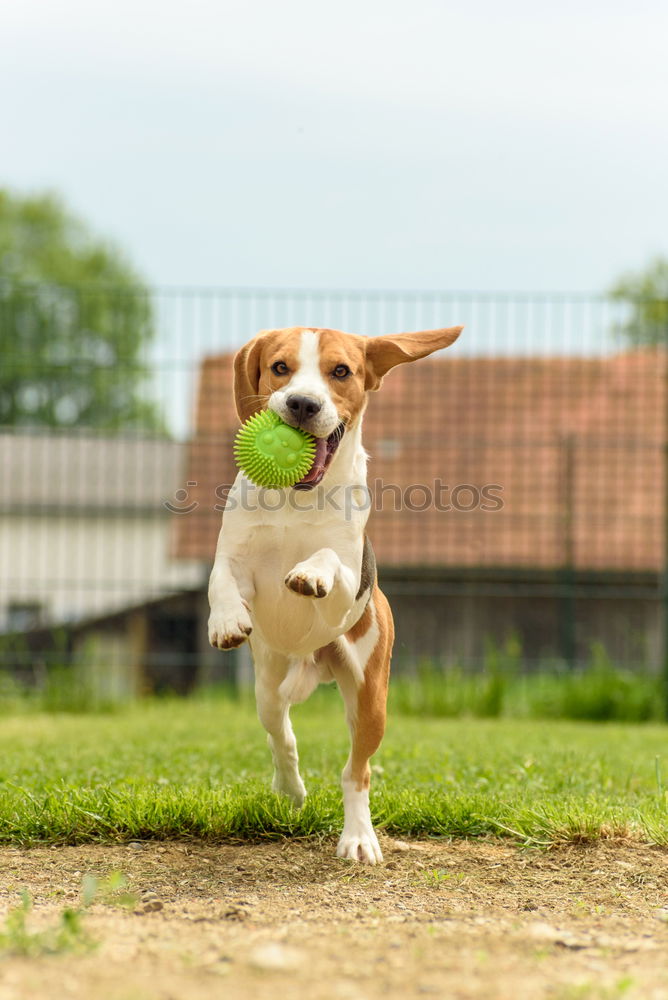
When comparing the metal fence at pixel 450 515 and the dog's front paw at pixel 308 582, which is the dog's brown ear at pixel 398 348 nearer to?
the dog's front paw at pixel 308 582

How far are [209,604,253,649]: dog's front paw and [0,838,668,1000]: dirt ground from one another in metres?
0.84

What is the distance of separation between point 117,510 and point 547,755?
9374 millimetres

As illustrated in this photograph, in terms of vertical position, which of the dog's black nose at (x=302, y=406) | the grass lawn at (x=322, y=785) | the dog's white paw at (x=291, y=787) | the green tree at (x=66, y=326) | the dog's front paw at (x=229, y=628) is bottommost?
the grass lawn at (x=322, y=785)

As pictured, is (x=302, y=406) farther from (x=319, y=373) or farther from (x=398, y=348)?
(x=398, y=348)

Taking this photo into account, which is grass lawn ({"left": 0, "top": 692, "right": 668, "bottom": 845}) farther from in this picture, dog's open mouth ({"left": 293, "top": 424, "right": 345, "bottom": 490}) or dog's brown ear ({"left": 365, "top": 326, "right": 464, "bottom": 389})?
dog's brown ear ({"left": 365, "top": 326, "right": 464, "bottom": 389})

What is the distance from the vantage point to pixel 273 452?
433cm

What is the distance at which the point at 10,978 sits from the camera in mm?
2666

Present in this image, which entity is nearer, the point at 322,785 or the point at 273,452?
the point at 273,452

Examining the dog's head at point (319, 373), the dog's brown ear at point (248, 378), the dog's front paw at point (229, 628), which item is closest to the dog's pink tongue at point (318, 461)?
the dog's head at point (319, 373)

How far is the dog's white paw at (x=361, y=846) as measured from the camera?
4.45 meters

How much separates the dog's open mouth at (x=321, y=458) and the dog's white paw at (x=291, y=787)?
4.43 feet

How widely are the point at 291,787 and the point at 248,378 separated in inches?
70.4

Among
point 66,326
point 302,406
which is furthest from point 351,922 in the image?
Answer: point 66,326

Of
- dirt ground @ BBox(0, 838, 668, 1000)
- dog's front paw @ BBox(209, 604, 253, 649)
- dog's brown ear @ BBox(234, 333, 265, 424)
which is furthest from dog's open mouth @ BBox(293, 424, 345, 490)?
dirt ground @ BBox(0, 838, 668, 1000)
